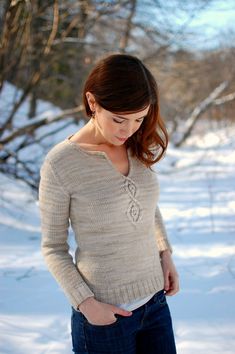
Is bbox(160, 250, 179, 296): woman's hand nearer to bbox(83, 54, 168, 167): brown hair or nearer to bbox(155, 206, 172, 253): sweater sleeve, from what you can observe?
bbox(155, 206, 172, 253): sweater sleeve

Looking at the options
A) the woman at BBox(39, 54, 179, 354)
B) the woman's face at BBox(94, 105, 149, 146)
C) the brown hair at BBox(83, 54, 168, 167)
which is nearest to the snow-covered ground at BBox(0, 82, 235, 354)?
the woman at BBox(39, 54, 179, 354)

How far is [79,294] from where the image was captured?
42.6 inches

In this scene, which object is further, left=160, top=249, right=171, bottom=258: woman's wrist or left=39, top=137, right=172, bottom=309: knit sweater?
left=160, top=249, right=171, bottom=258: woman's wrist

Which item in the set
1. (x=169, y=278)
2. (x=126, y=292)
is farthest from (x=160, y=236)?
(x=126, y=292)

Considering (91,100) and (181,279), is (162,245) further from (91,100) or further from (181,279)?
(181,279)

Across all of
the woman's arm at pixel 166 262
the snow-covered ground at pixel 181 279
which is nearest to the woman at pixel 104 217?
the woman's arm at pixel 166 262

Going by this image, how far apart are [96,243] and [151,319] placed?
314 mm

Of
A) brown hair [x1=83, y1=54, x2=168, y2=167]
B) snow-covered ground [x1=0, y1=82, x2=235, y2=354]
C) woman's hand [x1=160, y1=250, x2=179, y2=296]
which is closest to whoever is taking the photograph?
brown hair [x1=83, y1=54, x2=168, y2=167]

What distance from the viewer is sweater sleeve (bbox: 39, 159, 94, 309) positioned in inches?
42.8

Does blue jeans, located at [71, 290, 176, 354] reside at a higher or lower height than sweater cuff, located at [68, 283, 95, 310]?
lower

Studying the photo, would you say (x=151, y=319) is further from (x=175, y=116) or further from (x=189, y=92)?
(x=189, y=92)

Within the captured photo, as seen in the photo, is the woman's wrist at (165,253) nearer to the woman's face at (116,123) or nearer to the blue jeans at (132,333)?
the blue jeans at (132,333)

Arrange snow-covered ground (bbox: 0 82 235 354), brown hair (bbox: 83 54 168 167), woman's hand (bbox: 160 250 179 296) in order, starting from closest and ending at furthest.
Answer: brown hair (bbox: 83 54 168 167) → woman's hand (bbox: 160 250 179 296) → snow-covered ground (bbox: 0 82 235 354)

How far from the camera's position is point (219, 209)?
486 centimetres
